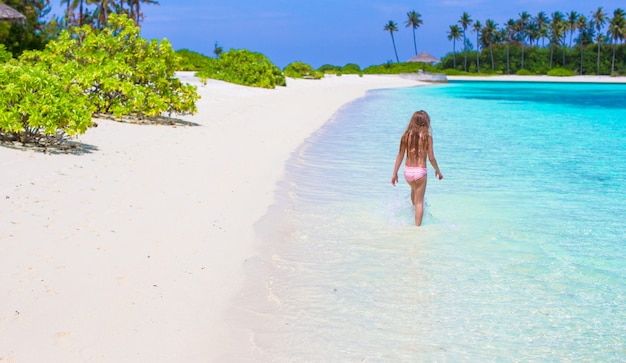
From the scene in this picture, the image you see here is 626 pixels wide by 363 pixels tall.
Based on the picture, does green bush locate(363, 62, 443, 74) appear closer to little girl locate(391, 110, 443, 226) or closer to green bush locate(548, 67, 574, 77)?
green bush locate(548, 67, 574, 77)

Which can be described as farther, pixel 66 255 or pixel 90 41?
pixel 90 41

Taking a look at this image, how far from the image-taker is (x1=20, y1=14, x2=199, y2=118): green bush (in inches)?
561

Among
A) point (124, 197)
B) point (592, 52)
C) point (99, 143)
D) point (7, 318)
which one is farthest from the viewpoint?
point (592, 52)

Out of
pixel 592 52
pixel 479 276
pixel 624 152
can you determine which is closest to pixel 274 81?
pixel 624 152

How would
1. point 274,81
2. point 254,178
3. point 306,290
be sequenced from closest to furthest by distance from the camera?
point 306,290 → point 254,178 → point 274,81

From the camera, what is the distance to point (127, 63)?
15812mm

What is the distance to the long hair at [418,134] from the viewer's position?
6887mm

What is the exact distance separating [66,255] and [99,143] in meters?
6.22

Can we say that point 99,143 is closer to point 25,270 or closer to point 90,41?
point 90,41

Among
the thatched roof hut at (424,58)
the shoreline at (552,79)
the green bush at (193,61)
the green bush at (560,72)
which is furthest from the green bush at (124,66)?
the green bush at (560,72)

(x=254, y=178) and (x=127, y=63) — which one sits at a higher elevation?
(x=127, y=63)

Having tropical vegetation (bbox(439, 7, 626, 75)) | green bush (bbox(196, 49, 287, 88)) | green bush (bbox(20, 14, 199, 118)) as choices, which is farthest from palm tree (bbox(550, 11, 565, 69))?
green bush (bbox(20, 14, 199, 118))

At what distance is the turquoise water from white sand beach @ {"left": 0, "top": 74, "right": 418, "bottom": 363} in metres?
0.35

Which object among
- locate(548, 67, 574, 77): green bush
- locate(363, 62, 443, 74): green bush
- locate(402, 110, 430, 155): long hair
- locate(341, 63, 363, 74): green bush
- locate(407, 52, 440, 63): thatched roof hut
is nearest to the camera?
locate(402, 110, 430, 155): long hair
